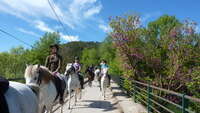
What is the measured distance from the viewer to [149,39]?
1734 cm

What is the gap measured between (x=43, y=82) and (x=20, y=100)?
2.90 meters

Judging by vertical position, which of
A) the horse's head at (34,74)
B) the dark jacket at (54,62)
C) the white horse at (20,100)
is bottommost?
the white horse at (20,100)

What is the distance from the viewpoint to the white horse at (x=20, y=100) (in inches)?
95.1

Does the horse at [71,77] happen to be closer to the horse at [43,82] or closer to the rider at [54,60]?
the rider at [54,60]

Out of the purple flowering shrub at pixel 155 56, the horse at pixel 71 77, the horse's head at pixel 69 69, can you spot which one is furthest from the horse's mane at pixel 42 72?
the purple flowering shrub at pixel 155 56

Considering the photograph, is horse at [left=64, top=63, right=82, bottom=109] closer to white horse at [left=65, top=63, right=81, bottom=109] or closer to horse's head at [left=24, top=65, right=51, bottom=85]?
white horse at [left=65, top=63, right=81, bottom=109]

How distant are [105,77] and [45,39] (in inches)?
1428

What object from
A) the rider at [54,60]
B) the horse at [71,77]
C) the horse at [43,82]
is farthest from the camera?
the horse at [71,77]

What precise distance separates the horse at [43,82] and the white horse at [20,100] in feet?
4.76

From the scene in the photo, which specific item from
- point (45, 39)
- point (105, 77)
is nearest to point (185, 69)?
point (105, 77)

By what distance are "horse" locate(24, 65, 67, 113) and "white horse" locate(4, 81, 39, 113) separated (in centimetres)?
145

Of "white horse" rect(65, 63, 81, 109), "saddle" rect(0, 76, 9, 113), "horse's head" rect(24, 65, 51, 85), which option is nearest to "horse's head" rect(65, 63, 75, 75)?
"white horse" rect(65, 63, 81, 109)

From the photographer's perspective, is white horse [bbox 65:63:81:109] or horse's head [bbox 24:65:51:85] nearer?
horse's head [bbox 24:65:51:85]

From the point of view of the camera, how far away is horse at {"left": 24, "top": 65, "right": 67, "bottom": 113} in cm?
472
